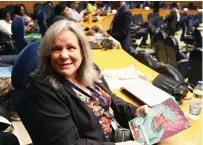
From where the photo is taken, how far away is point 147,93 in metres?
1.67

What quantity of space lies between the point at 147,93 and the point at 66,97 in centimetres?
69

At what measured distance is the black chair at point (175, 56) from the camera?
10.4 ft

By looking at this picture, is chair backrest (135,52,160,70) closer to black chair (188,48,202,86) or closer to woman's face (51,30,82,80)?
black chair (188,48,202,86)

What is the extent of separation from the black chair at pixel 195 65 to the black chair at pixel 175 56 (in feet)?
0.54

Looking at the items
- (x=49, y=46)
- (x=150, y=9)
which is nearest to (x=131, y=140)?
(x=49, y=46)

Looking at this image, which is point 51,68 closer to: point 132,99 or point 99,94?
point 99,94

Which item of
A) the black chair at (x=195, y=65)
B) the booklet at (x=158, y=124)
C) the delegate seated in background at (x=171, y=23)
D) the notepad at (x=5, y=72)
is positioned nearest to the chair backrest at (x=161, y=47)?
the black chair at (x=195, y=65)

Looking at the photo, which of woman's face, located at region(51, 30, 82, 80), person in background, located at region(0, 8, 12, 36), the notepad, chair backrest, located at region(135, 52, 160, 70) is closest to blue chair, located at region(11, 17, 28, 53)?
the notepad

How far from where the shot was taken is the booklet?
48.2 inches

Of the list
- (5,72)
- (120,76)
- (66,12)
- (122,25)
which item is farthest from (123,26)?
(5,72)

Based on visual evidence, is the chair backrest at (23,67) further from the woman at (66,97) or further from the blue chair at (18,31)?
the blue chair at (18,31)

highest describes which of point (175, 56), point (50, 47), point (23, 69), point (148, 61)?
point (50, 47)

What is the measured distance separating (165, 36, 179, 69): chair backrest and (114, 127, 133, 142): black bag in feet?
6.80

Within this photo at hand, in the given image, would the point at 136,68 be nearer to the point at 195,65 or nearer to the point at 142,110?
the point at 142,110
